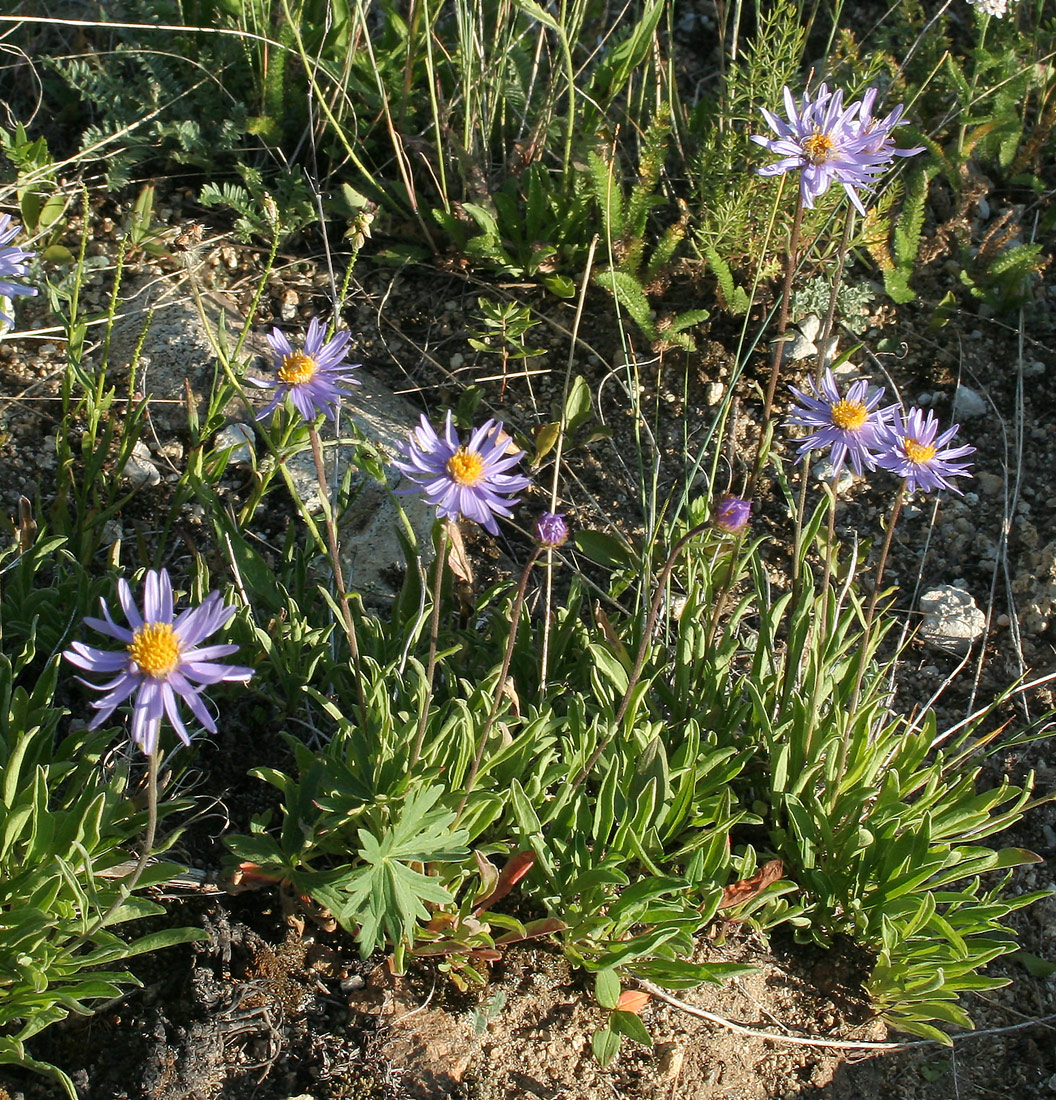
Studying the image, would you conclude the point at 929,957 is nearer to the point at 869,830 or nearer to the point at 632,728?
the point at 869,830

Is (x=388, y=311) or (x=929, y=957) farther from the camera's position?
(x=388, y=311)

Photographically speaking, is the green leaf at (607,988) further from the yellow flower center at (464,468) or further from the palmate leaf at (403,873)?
the yellow flower center at (464,468)

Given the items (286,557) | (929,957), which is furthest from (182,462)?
(929,957)

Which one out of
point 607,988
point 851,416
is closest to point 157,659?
point 607,988

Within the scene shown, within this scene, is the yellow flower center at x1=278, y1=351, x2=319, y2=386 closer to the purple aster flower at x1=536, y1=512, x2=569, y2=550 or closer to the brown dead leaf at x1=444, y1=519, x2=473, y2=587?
the brown dead leaf at x1=444, y1=519, x2=473, y2=587

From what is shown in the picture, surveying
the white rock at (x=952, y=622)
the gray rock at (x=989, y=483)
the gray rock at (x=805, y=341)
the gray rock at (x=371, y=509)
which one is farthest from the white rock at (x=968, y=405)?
the gray rock at (x=371, y=509)
